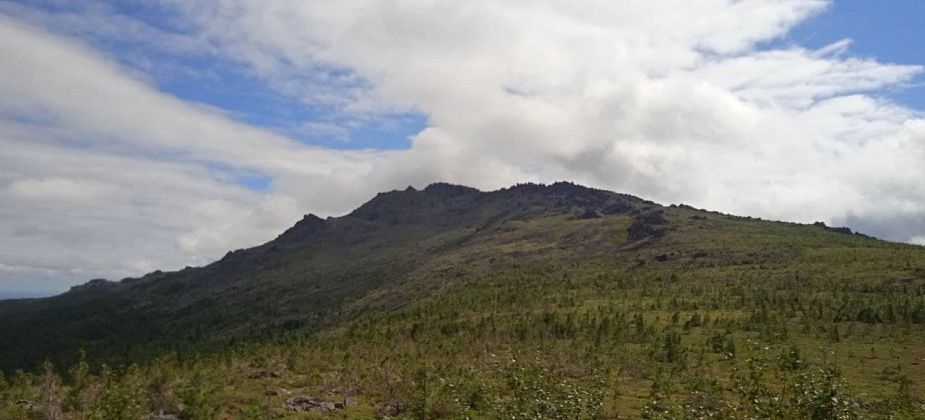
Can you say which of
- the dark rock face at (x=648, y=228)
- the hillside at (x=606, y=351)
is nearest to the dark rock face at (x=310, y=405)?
the hillside at (x=606, y=351)

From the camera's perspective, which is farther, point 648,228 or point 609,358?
point 648,228

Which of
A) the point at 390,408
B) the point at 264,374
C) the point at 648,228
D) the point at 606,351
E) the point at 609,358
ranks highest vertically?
the point at 648,228

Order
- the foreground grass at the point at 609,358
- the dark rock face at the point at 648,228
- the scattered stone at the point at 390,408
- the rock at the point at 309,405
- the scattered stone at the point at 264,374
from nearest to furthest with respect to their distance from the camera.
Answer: the foreground grass at the point at 609,358, the scattered stone at the point at 390,408, the rock at the point at 309,405, the scattered stone at the point at 264,374, the dark rock face at the point at 648,228

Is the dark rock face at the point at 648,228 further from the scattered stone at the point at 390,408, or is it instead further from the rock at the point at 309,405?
the rock at the point at 309,405

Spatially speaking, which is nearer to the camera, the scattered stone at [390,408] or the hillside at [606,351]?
the hillside at [606,351]

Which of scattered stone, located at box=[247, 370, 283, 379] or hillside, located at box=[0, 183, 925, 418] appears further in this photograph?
scattered stone, located at box=[247, 370, 283, 379]

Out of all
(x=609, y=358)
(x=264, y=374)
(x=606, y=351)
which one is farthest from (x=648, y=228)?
(x=264, y=374)

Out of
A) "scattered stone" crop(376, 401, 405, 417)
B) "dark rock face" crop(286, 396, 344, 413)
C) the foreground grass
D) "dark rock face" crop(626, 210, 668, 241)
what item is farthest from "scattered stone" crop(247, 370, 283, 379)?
"dark rock face" crop(626, 210, 668, 241)

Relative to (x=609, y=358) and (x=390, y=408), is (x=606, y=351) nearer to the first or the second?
(x=609, y=358)

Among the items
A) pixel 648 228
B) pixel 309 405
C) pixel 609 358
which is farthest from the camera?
pixel 648 228

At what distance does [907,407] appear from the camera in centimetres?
2241

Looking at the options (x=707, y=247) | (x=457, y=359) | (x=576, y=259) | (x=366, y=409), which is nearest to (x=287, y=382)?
(x=366, y=409)

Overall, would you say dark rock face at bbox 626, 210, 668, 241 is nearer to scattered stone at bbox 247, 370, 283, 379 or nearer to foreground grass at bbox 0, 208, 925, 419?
foreground grass at bbox 0, 208, 925, 419

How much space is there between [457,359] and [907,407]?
80.3 feet
